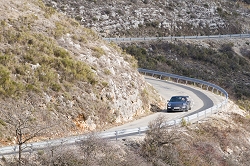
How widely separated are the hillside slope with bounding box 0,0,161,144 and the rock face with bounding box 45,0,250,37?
29514 mm

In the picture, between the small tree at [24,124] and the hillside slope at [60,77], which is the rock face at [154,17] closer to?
the hillside slope at [60,77]

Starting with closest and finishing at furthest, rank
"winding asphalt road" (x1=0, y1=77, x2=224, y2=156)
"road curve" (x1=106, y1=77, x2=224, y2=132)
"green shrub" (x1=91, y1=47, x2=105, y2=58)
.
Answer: "winding asphalt road" (x1=0, y1=77, x2=224, y2=156) < "road curve" (x1=106, y1=77, x2=224, y2=132) < "green shrub" (x1=91, y1=47, x2=105, y2=58)

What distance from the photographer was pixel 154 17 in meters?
74.8

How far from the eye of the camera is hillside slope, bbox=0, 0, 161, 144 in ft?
90.5

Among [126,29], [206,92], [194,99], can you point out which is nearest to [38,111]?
[194,99]

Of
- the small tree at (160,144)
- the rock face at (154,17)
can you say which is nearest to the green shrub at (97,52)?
the small tree at (160,144)

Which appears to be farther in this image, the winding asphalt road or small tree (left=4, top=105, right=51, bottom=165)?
small tree (left=4, top=105, right=51, bottom=165)

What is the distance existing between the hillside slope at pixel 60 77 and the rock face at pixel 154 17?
2951 cm

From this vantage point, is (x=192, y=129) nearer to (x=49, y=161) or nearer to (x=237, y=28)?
(x=49, y=161)

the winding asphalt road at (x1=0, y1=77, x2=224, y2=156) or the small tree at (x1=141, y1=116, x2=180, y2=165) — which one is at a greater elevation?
the small tree at (x1=141, y1=116, x2=180, y2=165)

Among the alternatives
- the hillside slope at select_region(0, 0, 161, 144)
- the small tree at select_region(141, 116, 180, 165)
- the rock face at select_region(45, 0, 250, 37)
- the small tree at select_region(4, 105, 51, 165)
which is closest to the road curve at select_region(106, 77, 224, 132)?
the hillside slope at select_region(0, 0, 161, 144)

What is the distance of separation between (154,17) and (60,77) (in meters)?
45.1

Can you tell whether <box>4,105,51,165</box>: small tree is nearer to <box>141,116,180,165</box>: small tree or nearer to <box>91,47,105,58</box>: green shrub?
<box>141,116,180,165</box>: small tree

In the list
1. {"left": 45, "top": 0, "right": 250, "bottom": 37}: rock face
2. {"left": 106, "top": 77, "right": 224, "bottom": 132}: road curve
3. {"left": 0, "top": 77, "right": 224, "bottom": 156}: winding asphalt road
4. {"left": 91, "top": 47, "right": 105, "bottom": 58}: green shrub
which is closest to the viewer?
{"left": 0, "top": 77, "right": 224, "bottom": 156}: winding asphalt road
